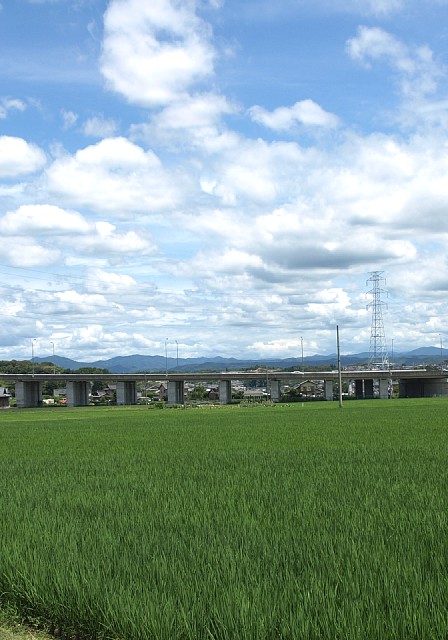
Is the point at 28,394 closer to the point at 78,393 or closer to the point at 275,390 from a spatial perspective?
the point at 78,393

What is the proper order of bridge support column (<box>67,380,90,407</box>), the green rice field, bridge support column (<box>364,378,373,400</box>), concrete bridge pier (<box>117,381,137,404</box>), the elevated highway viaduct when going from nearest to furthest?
the green rice field < the elevated highway viaduct < bridge support column (<box>67,380,90,407</box>) < concrete bridge pier (<box>117,381,137,404</box>) < bridge support column (<box>364,378,373,400</box>)

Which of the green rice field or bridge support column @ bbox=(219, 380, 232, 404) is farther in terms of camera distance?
bridge support column @ bbox=(219, 380, 232, 404)

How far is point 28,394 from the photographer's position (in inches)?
5143

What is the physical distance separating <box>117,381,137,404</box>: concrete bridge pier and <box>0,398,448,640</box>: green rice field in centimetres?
11569

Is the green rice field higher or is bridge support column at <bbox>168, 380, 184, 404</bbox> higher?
the green rice field

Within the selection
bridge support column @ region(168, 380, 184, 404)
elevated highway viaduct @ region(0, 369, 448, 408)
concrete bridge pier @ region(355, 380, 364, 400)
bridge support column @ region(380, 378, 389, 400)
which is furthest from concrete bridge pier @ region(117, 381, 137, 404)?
concrete bridge pier @ region(355, 380, 364, 400)

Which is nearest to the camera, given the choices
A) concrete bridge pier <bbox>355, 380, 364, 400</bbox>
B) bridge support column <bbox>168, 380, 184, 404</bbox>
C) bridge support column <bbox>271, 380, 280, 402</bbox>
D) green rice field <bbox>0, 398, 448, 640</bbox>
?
green rice field <bbox>0, 398, 448, 640</bbox>

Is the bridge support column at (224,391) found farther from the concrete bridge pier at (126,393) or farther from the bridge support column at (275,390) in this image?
the concrete bridge pier at (126,393)

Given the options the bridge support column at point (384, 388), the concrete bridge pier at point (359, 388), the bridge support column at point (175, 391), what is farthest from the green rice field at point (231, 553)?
the concrete bridge pier at point (359, 388)

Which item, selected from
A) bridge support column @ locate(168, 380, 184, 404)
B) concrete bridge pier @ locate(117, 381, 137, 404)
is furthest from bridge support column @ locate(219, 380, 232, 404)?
concrete bridge pier @ locate(117, 381, 137, 404)

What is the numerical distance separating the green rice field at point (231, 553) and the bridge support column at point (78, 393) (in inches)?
4577

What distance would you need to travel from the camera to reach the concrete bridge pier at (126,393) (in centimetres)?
13075

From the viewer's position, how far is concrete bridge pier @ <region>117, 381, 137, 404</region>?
13075 centimetres

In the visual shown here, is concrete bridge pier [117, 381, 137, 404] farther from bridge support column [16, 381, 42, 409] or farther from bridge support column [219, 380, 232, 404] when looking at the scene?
bridge support column [219, 380, 232, 404]
